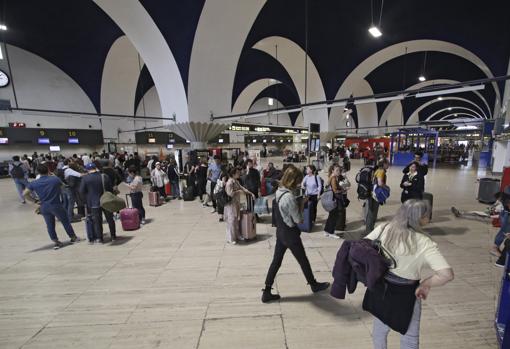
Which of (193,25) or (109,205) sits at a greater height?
(193,25)

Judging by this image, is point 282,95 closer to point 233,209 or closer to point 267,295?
point 233,209

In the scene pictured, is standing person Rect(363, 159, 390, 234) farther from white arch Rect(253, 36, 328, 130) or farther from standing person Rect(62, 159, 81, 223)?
white arch Rect(253, 36, 328, 130)

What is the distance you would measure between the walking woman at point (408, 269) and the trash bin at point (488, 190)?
8.10 meters

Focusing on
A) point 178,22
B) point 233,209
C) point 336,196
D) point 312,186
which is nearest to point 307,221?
point 312,186

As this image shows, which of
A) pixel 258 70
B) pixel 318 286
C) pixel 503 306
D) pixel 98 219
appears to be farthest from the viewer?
pixel 258 70

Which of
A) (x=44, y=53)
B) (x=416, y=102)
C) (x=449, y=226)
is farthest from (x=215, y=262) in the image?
(x=416, y=102)

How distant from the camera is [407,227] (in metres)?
1.32

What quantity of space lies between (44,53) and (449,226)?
25947 mm

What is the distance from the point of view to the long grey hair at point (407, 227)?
4.19 ft

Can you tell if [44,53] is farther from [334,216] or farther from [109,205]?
[334,216]

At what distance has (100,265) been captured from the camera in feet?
11.6

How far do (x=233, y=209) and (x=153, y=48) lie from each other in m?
10.5

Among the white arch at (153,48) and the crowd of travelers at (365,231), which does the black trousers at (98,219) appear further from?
the white arch at (153,48)

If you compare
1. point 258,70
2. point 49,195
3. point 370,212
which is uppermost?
point 258,70
